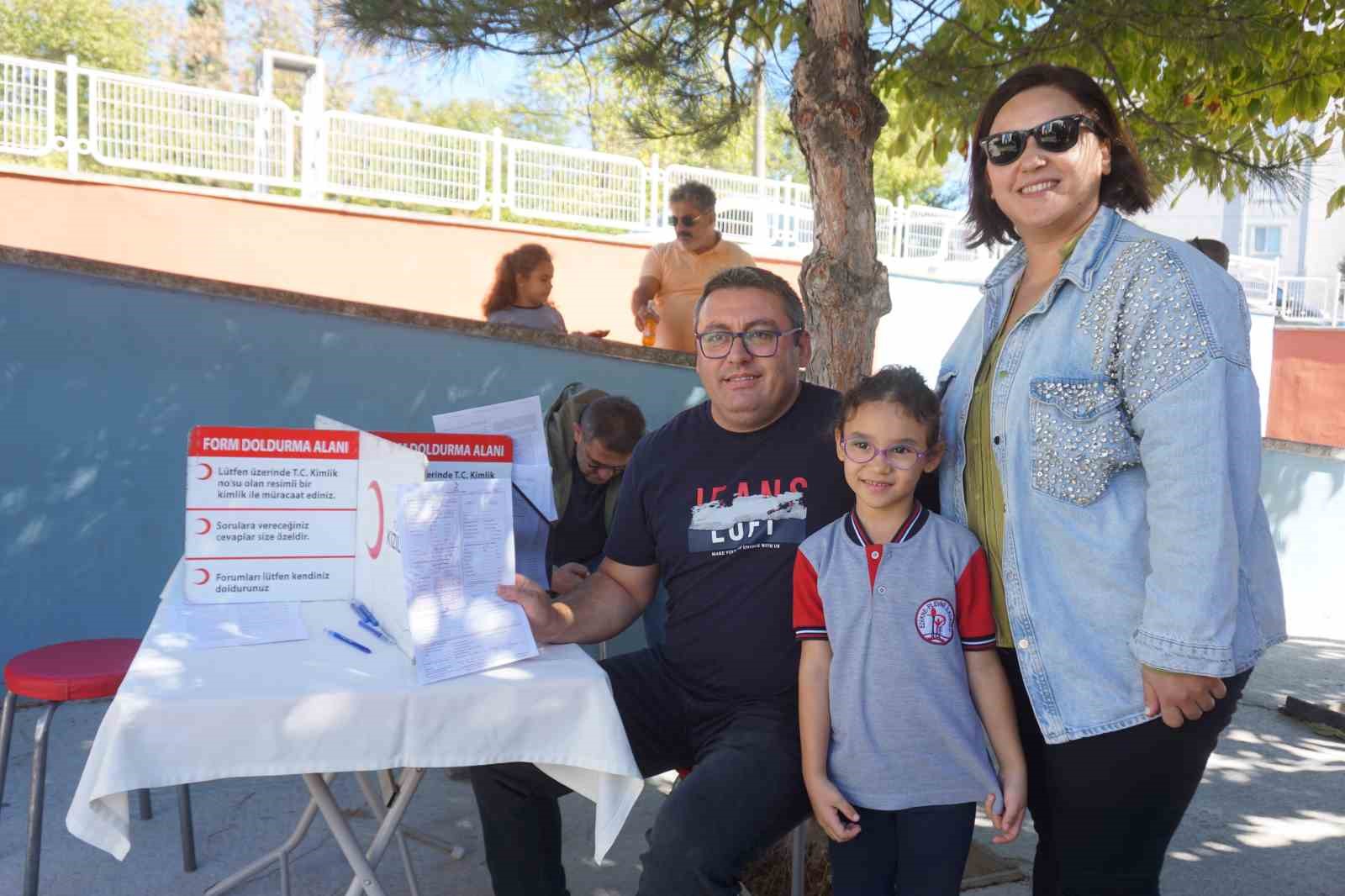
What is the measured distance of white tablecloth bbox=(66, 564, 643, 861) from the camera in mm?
1946

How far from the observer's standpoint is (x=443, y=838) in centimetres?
361

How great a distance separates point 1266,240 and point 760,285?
3757cm

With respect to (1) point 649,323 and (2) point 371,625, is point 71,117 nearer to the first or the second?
(1) point 649,323

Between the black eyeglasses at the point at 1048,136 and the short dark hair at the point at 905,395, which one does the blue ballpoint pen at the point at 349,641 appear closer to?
the short dark hair at the point at 905,395

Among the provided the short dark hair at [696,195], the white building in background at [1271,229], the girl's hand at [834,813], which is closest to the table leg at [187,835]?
the girl's hand at [834,813]

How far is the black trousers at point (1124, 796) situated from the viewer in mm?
1933

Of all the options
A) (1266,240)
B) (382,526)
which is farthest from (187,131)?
(1266,240)

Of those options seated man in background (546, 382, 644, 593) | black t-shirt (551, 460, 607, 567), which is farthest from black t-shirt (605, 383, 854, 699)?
black t-shirt (551, 460, 607, 567)

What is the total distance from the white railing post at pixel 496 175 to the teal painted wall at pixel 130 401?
823 centimetres

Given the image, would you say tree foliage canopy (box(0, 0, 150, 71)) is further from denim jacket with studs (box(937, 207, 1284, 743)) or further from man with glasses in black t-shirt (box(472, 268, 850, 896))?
denim jacket with studs (box(937, 207, 1284, 743))

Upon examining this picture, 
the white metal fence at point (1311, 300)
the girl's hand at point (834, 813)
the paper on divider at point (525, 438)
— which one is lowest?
the girl's hand at point (834, 813)

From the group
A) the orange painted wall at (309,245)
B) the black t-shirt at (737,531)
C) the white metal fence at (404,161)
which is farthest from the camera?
the white metal fence at (404,161)

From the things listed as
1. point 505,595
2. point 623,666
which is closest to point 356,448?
point 505,595

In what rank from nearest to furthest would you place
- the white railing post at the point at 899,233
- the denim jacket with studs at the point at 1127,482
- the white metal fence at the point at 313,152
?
the denim jacket with studs at the point at 1127,482 < the white metal fence at the point at 313,152 < the white railing post at the point at 899,233
